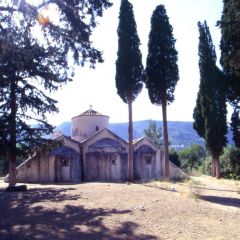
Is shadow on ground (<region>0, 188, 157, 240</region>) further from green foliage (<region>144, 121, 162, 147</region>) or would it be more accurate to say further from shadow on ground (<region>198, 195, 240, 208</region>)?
green foliage (<region>144, 121, 162, 147</region>)

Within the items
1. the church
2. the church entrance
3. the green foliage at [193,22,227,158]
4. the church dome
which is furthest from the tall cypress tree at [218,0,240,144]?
the church entrance

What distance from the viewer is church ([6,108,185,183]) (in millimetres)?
33312

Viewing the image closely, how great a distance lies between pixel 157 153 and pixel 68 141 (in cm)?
862

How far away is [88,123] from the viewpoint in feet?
128

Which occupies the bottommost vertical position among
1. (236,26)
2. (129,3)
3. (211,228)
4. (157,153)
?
(211,228)

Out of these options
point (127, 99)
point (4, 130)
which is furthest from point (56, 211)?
point (127, 99)

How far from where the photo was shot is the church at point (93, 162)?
1312 inches

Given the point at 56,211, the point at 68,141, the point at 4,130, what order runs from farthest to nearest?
the point at 68,141, the point at 4,130, the point at 56,211

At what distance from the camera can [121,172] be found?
3503 centimetres

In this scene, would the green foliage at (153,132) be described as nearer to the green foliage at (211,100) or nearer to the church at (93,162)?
the church at (93,162)

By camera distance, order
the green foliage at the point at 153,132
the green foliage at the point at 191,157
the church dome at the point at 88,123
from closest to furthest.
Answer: the church dome at the point at 88,123, the green foliage at the point at 191,157, the green foliage at the point at 153,132

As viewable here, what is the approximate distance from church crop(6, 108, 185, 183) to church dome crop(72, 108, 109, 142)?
404 millimetres

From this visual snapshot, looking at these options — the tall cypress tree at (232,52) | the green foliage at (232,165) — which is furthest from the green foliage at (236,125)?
the green foliage at (232,165)

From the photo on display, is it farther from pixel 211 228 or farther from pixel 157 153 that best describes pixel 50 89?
pixel 157 153
